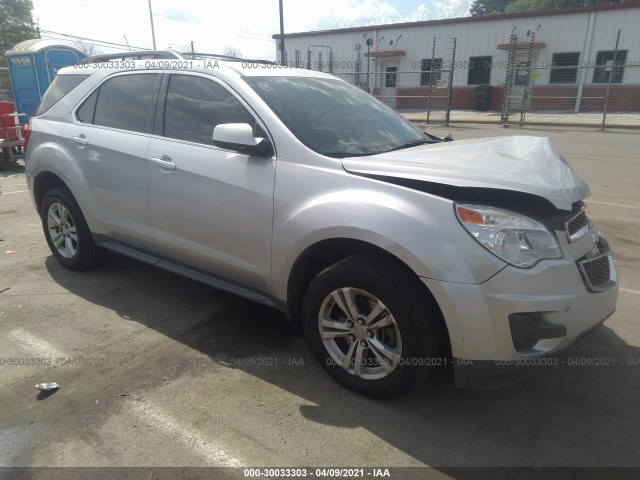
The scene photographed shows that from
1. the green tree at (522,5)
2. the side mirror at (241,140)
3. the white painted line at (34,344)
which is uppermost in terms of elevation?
the green tree at (522,5)

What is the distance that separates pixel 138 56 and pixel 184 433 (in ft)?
10.9

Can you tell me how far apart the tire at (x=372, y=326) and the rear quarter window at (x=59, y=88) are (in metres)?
3.17

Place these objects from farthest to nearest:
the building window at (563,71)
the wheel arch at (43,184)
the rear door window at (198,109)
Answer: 1. the building window at (563,71)
2. the wheel arch at (43,184)
3. the rear door window at (198,109)

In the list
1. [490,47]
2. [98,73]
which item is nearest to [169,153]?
[98,73]

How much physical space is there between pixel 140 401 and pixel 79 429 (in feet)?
1.10

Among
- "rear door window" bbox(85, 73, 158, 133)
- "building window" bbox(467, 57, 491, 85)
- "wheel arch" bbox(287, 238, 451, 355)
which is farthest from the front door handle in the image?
"building window" bbox(467, 57, 491, 85)

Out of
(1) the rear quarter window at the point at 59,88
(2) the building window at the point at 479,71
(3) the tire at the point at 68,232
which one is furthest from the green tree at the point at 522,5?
(3) the tire at the point at 68,232

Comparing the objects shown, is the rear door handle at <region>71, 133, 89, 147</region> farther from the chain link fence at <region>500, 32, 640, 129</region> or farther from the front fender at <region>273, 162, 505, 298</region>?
the chain link fence at <region>500, 32, 640, 129</region>

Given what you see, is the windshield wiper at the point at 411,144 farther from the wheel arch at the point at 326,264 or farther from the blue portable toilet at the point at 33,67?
the blue portable toilet at the point at 33,67

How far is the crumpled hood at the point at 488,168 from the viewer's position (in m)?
2.38

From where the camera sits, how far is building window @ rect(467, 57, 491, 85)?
25875mm

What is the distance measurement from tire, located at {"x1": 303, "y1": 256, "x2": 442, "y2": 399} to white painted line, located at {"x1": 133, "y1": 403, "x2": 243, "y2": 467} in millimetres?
795

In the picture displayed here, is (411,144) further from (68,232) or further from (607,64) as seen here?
(607,64)

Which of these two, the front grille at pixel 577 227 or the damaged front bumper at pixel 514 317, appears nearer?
the damaged front bumper at pixel 514 317
